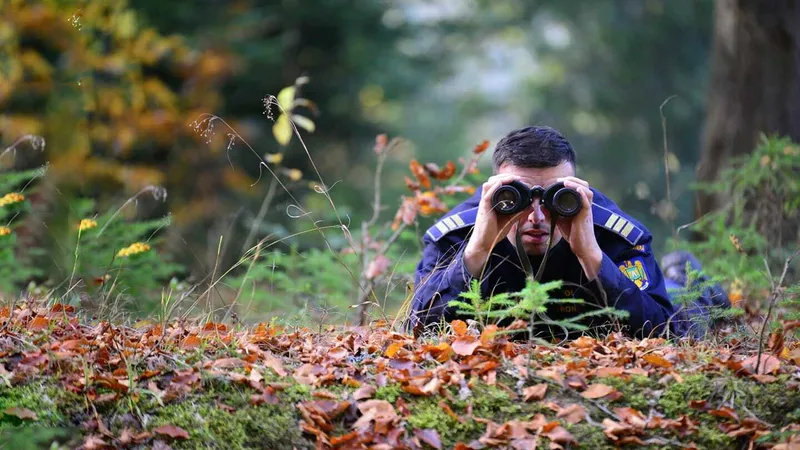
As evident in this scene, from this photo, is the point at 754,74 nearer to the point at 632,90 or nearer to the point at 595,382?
the point at 595,382

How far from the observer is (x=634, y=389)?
3092 millimetres

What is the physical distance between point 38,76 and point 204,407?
7.22m

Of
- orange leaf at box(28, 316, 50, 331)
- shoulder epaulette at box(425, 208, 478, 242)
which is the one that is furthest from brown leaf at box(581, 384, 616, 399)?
orange leaf at box(28, 316, 50, 331)

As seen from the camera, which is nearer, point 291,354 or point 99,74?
point 291,354

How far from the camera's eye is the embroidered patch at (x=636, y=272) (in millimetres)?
4172

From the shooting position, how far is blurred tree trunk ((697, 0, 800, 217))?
8.38m

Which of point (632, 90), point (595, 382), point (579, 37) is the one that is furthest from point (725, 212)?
point (579, 37)

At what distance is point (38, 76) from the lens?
920 cm

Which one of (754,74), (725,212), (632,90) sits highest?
(754,74)

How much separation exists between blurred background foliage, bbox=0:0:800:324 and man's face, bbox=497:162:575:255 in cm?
53

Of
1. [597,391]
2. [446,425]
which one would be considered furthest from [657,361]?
[446,425]

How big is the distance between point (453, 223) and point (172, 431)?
74.9 inches

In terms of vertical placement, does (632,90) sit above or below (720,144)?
below

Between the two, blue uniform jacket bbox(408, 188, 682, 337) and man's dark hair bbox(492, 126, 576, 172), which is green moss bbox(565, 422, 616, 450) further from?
man's dark hair bbox(492, 126, 576, 172)
